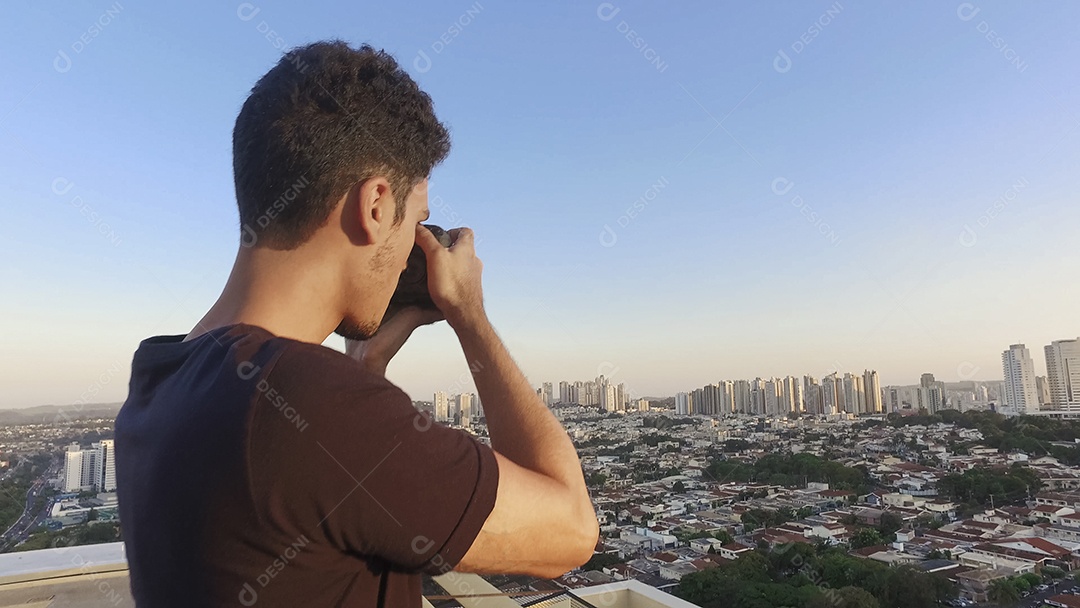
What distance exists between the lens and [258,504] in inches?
14.9

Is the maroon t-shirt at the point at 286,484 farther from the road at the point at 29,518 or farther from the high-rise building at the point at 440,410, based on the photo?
the road at the point at 29,518

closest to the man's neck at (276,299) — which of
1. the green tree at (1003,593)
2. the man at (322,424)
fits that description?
the man at (322,424)

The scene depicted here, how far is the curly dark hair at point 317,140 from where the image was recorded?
0.55 m

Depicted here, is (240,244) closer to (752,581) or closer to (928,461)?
(752,581)

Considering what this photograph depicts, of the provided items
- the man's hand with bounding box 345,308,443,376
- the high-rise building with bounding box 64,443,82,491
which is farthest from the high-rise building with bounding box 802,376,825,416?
the man's hand with bounding box 345,308,443,376

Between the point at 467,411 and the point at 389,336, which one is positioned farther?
the point at 467,411

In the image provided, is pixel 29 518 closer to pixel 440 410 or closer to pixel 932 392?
pixel 440 410

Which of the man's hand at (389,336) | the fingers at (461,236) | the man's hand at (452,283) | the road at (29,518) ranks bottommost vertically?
the road at (29,518)

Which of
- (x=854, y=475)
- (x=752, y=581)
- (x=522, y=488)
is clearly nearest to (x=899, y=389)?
(x=854, y=475)

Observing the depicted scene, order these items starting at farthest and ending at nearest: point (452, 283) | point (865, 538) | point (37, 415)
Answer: point (865, 538)
point (37, 415)
point (452, 283)

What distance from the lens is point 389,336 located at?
791mm

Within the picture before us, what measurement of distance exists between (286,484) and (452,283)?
35 cm

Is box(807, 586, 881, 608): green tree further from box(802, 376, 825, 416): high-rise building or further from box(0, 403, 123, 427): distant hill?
box(802, 376, 825, 416): high-rise building

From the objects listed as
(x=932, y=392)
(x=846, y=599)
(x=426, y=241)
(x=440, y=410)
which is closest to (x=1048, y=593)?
(x=846, y=599)
